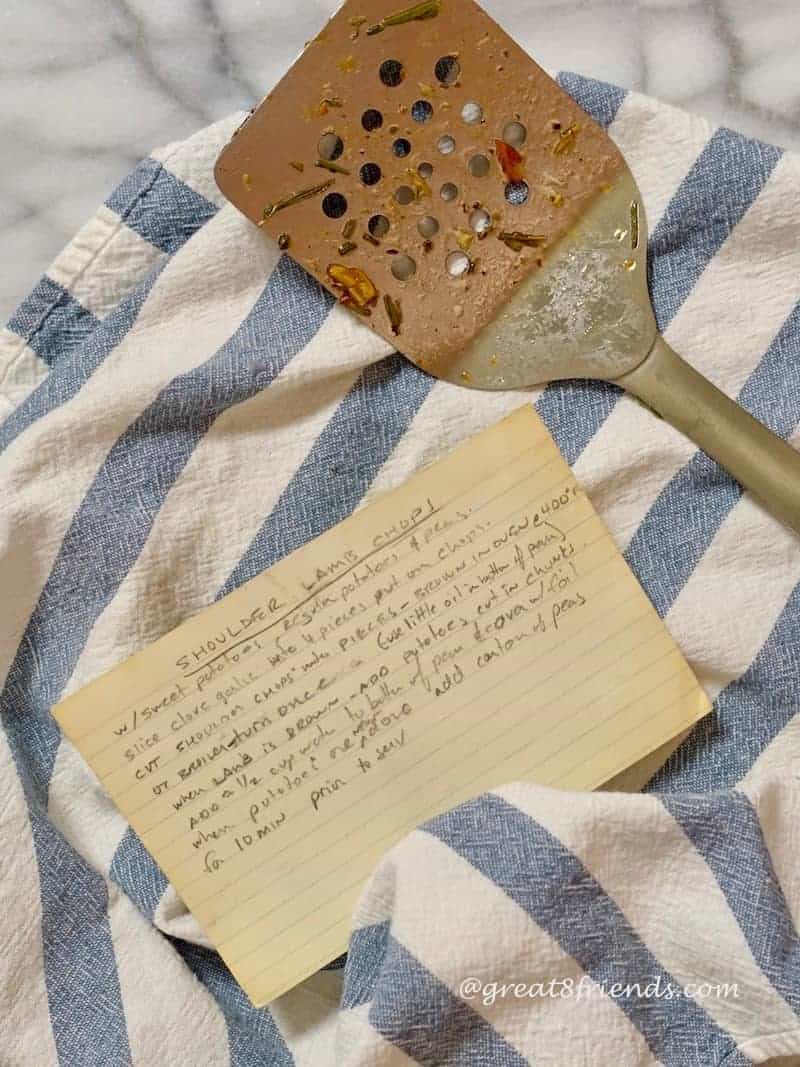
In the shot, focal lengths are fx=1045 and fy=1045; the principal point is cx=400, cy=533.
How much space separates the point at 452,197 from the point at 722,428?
133 millimetres

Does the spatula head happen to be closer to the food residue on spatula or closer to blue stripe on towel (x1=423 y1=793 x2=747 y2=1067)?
the food residue on spatula

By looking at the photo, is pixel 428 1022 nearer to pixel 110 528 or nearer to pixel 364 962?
pixel 364 962

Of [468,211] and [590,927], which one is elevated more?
[468,211]

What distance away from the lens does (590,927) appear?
0.35 m

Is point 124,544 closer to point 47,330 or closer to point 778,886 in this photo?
point 47,330

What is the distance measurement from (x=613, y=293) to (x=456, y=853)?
0.70 ft

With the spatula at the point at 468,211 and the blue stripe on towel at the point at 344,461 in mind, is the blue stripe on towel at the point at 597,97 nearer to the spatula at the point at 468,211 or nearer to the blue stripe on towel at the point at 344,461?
the spatula at the point at 468,211

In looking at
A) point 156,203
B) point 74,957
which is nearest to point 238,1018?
point 74,957

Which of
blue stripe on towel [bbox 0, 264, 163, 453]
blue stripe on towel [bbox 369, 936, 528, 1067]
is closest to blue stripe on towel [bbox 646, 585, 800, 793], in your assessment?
blue stripe on towel [bbox 369, 936, 528, 1067]

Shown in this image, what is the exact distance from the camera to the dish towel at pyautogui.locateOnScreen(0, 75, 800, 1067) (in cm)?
37

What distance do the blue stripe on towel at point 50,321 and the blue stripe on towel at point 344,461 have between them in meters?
0.11
